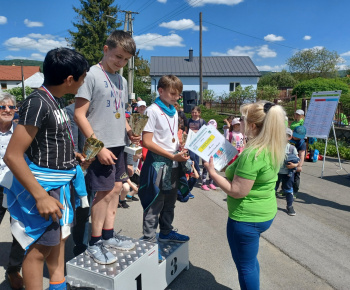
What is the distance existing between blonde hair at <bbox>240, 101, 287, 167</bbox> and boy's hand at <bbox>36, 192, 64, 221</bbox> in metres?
1.40

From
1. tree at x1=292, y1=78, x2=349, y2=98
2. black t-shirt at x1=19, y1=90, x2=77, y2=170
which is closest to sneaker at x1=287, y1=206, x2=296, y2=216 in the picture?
black t-shirt at x1=19, y1=90, x2=77, y2=170

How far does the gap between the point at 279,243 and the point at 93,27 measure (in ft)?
121

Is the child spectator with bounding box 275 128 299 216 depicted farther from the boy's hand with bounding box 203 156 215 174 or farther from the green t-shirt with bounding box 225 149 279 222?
the boy's hand with bounding box 203 156 215 174

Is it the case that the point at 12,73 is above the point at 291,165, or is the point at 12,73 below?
above

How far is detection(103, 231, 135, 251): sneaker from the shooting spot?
8.46 feet

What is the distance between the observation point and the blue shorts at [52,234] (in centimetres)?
179

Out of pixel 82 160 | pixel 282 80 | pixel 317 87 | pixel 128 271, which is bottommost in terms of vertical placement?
pixel 128 271

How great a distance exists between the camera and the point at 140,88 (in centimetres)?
4028

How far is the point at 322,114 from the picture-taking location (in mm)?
8328

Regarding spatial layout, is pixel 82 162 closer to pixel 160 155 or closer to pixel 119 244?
pixel 160 155

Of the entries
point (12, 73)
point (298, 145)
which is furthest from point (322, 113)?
point (12, 73)

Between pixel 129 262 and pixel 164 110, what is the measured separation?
1.36 m

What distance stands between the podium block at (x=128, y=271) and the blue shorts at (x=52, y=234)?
1.88ft

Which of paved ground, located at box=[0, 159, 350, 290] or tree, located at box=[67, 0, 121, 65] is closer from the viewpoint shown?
paved ground, located at box=[0, 159, 350, 290]
